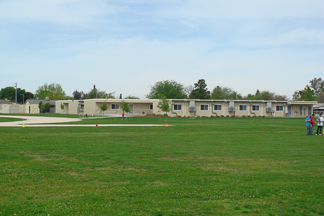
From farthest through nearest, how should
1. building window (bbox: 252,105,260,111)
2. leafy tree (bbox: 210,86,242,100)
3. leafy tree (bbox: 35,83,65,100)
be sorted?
leafy tree (bbox: 35,83,65,100)
leafy tree (bbox: 210,86,242,100)
building window (bbox: 252,105,260,111)

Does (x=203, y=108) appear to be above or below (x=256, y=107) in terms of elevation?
below

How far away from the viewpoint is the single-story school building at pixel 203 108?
66000 millimetres

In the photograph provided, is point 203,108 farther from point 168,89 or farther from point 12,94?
point 12,94

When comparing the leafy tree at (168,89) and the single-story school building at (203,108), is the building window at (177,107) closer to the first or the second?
the single-story school building at (203,108)

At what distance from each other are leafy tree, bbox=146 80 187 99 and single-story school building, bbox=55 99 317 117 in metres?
31.3

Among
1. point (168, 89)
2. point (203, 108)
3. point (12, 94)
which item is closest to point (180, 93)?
point (168, 89)

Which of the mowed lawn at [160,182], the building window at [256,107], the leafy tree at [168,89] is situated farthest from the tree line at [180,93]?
the mowed lawn at [160,182]

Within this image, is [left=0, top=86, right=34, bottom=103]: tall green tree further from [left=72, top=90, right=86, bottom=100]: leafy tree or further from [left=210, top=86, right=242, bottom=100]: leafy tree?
[left=210, top=86, right=242, bottom=100]: leafy tree

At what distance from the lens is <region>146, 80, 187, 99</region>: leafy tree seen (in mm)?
100625

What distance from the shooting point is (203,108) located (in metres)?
67.2

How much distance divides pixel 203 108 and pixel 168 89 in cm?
3564

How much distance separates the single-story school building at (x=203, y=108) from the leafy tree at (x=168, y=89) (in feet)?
103

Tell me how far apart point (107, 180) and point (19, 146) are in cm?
895

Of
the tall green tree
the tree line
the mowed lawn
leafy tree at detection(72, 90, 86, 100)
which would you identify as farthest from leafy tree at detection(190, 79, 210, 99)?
the mowed lawn
